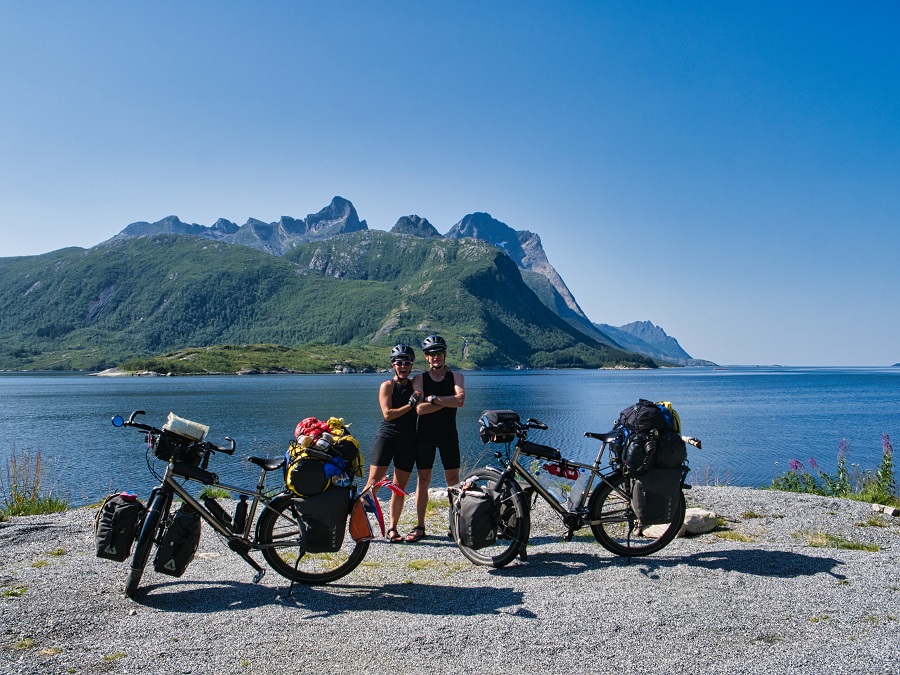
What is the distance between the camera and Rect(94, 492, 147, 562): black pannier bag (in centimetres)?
585

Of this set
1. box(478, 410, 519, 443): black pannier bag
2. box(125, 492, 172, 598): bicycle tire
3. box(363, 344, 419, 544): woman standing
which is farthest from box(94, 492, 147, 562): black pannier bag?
box(478, 410, 519, 443): black pannier bag

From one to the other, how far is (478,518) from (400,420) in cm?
188

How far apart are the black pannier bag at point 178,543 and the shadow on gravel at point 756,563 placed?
A: 4.86 meters

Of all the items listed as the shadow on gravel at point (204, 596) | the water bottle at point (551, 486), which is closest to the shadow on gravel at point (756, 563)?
the water bottle at point (551, 486)

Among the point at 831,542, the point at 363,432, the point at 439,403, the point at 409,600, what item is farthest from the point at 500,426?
the point at 363,432

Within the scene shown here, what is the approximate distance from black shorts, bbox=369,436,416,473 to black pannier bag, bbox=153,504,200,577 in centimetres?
248

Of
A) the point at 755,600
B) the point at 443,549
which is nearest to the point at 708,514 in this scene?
the point at 755,600

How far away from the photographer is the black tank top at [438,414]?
778cm

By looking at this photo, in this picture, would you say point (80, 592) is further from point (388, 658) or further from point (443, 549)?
point (443, 549)

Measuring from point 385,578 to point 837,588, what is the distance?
15.3ft

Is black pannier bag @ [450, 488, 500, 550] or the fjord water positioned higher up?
black pannier bag @ [450, 488, 500, 550]

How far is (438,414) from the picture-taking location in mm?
7859

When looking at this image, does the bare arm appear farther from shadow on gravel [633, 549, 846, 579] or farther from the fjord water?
the fjord water

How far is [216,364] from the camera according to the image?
6609 inches
